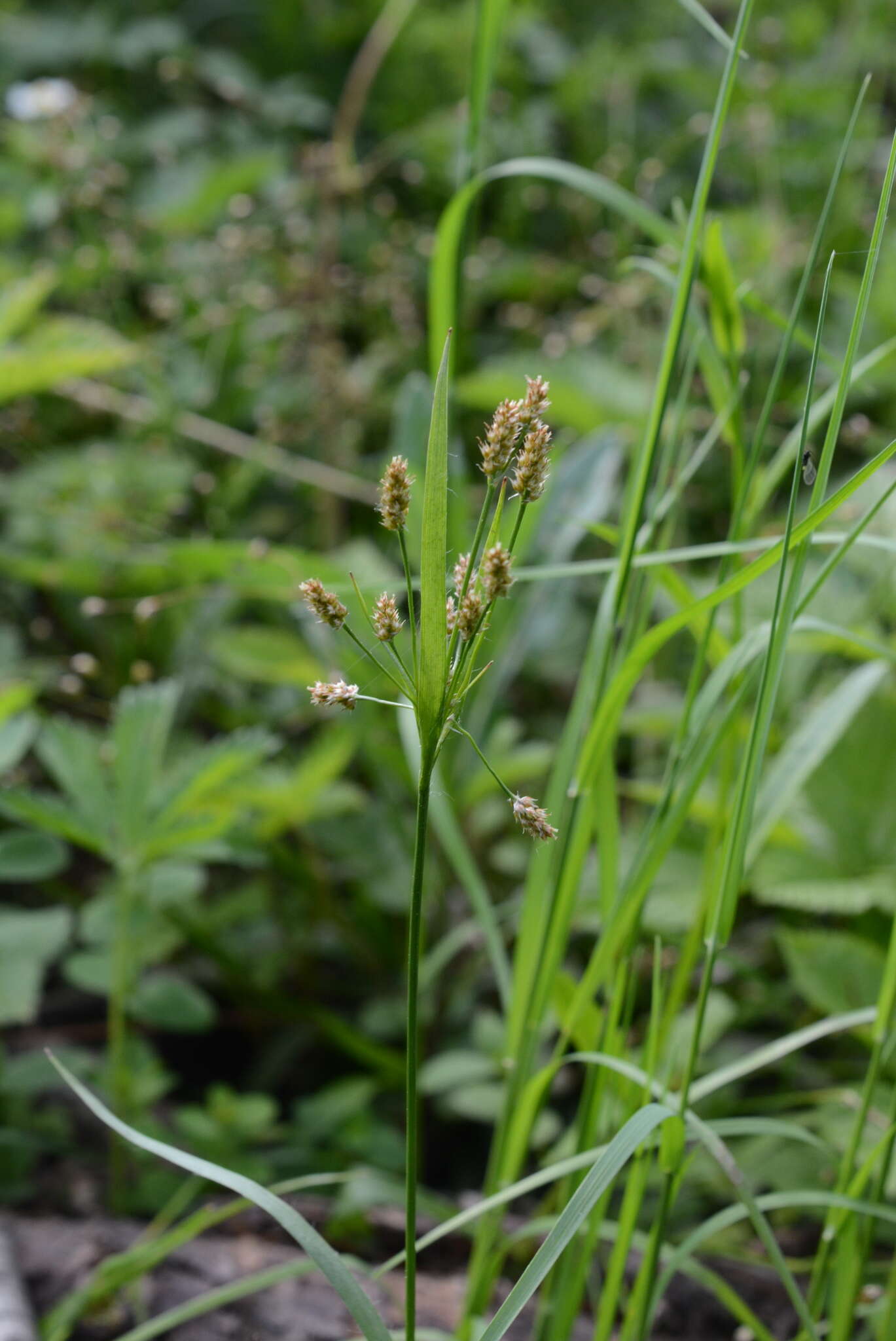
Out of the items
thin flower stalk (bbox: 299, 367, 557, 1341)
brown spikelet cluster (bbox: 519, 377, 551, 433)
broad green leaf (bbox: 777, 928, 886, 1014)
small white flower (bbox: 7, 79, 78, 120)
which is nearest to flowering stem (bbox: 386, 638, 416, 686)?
thin flower stalk (bbox: 299, 367, 557, 1341)

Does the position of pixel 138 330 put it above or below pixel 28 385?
above

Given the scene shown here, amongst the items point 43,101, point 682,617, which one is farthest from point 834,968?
point 43,101

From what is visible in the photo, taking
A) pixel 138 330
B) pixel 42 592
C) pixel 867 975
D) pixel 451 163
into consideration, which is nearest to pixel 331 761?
pixel 867 975

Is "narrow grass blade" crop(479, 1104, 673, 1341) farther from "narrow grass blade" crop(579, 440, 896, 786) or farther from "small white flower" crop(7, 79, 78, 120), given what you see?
"small white flower" crop(7, 79, 78, 120)

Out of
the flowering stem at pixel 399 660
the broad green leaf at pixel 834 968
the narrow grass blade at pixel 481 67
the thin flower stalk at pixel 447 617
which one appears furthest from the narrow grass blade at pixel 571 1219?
the narrow grass blade at pixel 481 67

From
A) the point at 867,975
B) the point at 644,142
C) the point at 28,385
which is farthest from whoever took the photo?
the point at 644,142

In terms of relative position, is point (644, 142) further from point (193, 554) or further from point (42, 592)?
point (193, 554)
